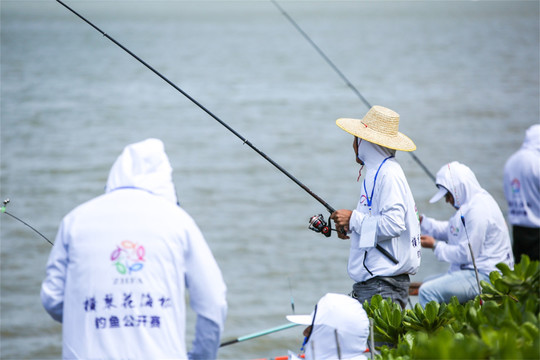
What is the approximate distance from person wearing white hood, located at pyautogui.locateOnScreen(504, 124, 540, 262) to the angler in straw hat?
226 cm

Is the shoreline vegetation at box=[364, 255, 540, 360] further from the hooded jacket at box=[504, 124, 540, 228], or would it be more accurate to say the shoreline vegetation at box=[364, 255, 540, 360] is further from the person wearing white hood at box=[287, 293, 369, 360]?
the hooded jacket at box=[504, 124, 540, 228]

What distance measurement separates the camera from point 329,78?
2594cm

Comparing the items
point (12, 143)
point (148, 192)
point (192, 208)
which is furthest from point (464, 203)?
point (12, 143)

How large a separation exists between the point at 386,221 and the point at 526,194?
2575mm

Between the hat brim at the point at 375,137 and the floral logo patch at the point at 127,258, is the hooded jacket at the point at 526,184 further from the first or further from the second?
the floral logo patch at the point at 127,258

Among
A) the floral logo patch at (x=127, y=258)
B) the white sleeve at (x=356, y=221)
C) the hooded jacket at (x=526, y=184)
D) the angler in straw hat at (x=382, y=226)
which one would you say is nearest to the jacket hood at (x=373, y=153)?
the angler in straw hat at (x=382, y=226)

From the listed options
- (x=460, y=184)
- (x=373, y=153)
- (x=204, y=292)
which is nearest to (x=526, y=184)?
(x=460, y=184)

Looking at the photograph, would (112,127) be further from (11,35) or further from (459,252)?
(11,35)

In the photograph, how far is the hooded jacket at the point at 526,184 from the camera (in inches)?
229

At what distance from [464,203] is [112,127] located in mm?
13637

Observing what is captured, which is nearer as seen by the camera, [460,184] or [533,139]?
[460,184]

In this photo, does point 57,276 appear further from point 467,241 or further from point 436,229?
point 436,229

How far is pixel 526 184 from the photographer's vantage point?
19.1 ft

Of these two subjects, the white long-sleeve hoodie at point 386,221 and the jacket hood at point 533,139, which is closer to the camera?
the white long-sleeve hoodie at point 386,221
